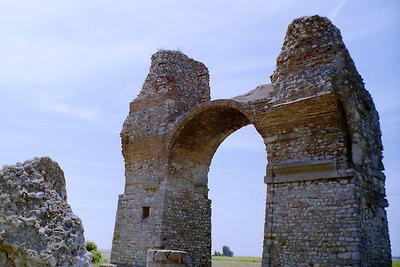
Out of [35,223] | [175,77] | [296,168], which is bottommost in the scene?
[35,223]

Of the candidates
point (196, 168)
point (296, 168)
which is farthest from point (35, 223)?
point (196, 168)

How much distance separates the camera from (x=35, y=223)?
274cm

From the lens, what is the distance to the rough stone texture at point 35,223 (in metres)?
2.66

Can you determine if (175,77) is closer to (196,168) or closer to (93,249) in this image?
(196,168)

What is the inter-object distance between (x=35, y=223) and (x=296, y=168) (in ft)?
26.1

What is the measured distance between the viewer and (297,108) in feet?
32.8

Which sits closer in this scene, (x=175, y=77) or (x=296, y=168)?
(x=296, y=168)

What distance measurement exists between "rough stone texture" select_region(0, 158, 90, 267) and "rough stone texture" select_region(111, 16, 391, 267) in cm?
725

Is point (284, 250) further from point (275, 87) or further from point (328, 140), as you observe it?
point (275, 87)

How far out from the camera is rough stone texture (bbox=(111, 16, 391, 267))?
9133 mm

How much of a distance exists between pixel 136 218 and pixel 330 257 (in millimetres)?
6934

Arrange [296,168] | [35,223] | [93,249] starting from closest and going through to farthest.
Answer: [35,223] → [296,168] → [93,249]

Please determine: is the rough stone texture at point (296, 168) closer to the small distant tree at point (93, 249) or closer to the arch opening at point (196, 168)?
the arch opening at point (196, 168)

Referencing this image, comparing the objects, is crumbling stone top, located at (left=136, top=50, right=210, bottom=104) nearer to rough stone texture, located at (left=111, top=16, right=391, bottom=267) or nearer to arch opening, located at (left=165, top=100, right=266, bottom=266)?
rough stone texture, located at (left=111, top=16, right=391, bottom=267)
